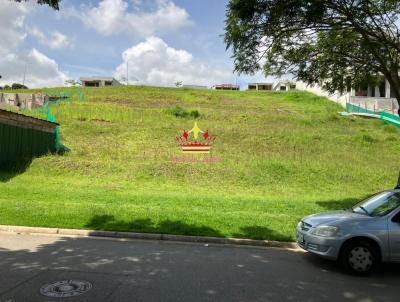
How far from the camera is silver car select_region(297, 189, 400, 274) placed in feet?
24.4

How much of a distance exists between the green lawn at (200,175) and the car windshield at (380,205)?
2017 mm

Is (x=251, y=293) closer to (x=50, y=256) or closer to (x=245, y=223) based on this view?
(x=50, y=256)

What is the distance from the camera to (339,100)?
5466 centimetres

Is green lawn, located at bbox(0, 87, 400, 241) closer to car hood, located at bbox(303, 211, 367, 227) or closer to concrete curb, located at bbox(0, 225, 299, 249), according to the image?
concrete curb, located at bbox(0, 225, 299, 249)

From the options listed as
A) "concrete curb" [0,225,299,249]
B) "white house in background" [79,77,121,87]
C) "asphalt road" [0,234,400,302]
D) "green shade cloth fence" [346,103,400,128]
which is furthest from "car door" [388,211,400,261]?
"white house in background" [79,77,121,87]

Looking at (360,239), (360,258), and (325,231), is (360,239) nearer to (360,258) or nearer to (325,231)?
(360,258)

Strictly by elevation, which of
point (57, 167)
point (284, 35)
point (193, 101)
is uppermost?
point (193, 101)

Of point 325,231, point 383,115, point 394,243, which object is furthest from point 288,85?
point 383,115

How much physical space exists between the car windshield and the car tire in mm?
695

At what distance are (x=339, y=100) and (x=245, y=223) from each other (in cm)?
4705

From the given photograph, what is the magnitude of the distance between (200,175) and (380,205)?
469 inches

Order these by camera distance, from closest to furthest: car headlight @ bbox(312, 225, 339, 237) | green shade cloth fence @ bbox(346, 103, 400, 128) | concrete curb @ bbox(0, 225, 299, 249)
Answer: car headlight @ bbox(312, 225, 339, 237), concrete curb @ bbox(0, 225, 299, 249), green shade cloth fence @ bbox(346, 103, 400, 128)

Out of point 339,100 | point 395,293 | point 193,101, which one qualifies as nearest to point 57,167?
point 395,293

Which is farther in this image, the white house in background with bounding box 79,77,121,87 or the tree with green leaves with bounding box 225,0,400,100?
the white house in background with bounding box 79,77,121,87
